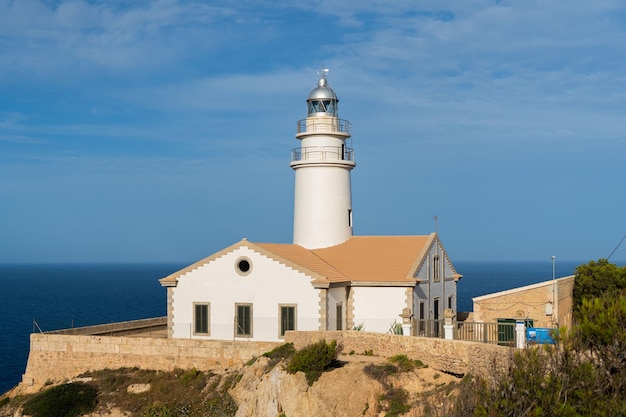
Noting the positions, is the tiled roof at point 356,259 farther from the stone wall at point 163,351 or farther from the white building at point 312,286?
the stone wall at point 163,351

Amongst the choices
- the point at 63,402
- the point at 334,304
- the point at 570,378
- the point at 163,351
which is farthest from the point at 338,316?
the point at 570,378

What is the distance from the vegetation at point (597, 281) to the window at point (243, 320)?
13270mm

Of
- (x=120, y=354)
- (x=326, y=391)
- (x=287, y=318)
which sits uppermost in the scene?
(x=287, y=318)

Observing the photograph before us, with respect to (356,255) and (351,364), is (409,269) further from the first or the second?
(351,364)

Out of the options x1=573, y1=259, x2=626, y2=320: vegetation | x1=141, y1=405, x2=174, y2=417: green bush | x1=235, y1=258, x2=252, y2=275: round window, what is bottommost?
x1=141, y1=405, x2=174, y2=417: green bush

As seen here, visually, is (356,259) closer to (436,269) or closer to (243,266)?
(436,269)

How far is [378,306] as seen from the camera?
99.7 ft

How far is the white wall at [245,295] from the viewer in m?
29.1

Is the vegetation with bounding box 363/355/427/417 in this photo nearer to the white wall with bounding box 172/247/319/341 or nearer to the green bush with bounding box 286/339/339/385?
the green bush with bounding box 286/339/339/385

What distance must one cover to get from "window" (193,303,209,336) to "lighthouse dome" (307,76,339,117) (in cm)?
1021

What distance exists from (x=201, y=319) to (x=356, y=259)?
6.85 metres

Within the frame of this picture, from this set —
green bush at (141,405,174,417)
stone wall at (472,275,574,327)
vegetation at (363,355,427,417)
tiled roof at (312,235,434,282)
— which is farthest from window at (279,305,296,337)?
stone wall at (472,275,574,327)

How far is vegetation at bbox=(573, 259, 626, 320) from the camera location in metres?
31.7

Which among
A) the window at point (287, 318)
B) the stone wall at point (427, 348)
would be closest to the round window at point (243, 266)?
the window at point (287, 318)
